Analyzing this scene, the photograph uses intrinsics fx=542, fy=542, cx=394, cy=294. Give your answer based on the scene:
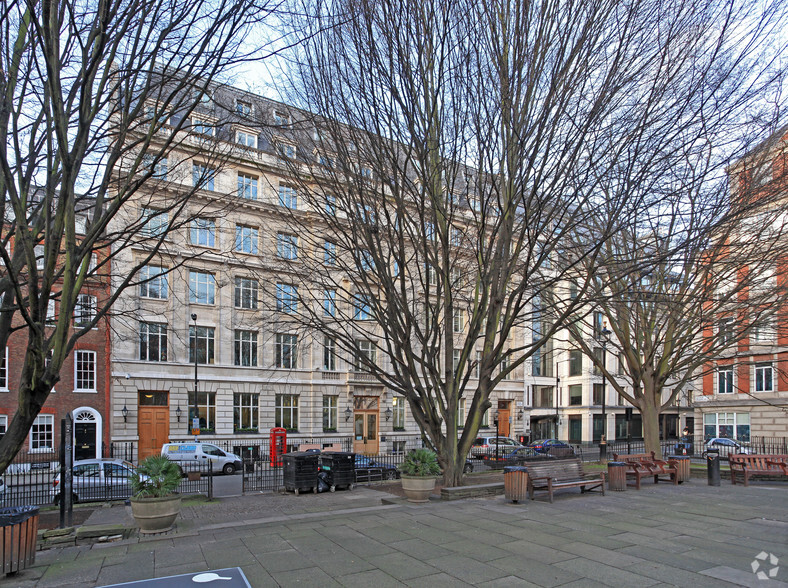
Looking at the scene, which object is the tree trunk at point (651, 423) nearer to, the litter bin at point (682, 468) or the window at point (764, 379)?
the litter bin at point (682, 468)

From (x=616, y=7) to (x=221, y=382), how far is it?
107 ft

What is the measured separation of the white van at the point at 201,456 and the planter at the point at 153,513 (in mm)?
19245

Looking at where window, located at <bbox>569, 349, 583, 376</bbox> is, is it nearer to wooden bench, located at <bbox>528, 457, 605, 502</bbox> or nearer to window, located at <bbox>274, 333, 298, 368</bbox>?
window, located at <bbox>274, 333, 298, 368</bbox>

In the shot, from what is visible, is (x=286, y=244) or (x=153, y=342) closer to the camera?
(x=286, y=244)

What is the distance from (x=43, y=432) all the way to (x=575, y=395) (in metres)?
54.8

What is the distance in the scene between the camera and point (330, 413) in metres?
41.0

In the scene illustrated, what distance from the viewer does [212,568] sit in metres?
7.63

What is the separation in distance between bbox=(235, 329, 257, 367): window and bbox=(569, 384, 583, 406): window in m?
42.5

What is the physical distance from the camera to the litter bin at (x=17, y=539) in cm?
760

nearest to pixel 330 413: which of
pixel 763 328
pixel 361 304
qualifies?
pixel 361 304

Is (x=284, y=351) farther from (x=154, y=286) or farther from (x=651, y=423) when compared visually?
(x=651, y=423)

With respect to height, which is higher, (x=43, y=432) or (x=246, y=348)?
(x=246, y=348)

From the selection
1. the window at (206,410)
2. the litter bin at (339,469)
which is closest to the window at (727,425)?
the litter bin at (339,469)

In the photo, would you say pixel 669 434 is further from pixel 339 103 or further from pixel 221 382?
pixel 339 103
